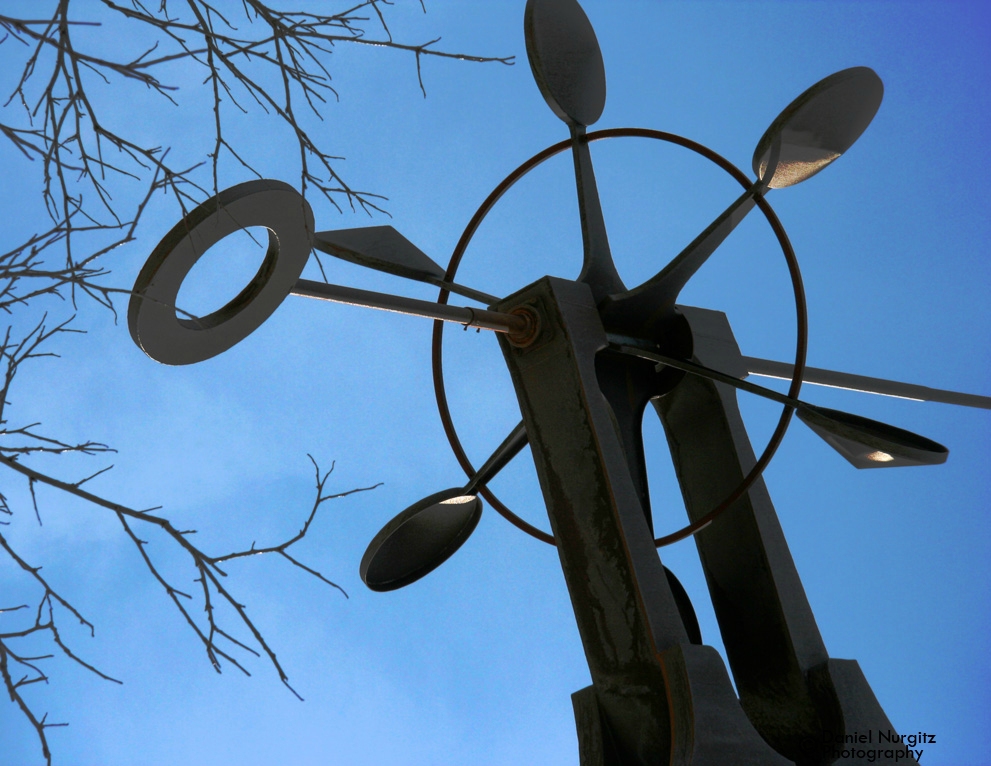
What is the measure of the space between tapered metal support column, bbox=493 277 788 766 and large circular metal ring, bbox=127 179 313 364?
28.2 inches

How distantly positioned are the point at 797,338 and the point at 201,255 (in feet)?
4.73

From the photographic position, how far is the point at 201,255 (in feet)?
5.37

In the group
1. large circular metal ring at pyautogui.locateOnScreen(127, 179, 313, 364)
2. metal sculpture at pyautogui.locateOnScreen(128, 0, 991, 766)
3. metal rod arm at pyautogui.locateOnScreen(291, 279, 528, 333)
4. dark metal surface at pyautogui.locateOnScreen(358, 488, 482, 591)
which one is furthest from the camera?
dark metal surface at pyautogui.locateOnScreen(358, 488, 482, 591)

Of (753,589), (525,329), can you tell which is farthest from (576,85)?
(753,589)

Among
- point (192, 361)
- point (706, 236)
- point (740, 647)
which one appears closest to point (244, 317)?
point (192, 361)

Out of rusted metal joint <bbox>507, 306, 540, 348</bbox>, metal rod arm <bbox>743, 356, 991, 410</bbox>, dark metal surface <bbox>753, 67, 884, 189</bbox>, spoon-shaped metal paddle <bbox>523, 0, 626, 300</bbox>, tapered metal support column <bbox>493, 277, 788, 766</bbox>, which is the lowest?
tapered metal support column <bbox>493, 277, 788, 766</bbox>

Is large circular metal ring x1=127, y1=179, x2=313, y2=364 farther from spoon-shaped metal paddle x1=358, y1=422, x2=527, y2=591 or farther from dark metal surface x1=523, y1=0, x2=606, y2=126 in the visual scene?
dark metal surface x1=523, y1=0, x2=606, y2=126

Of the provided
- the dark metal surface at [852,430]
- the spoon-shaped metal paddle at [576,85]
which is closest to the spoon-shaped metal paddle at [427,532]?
the dark metal surface at [852,430]

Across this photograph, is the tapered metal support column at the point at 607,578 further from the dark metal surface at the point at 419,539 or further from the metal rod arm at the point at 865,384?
the metal rod arm at the point at 865,384

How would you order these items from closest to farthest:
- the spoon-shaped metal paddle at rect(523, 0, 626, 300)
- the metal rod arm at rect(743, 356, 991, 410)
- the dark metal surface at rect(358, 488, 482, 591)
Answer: the dark metal surface at rect(358, 488, 482, 591) < the spoon-shaped metal paddle at rect(523, 0, 626, 300) < the metal rod arm at rect(743, 356, 991, 410)

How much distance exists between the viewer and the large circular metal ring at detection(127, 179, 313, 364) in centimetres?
164

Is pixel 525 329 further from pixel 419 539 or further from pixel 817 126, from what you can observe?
pixel 817 126

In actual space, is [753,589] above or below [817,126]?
below

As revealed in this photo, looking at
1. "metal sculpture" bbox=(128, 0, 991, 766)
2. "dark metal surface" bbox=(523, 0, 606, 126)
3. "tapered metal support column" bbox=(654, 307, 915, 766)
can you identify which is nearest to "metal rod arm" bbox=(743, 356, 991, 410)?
"metal sculpture" bbox=(128, 0, 991, 766)
